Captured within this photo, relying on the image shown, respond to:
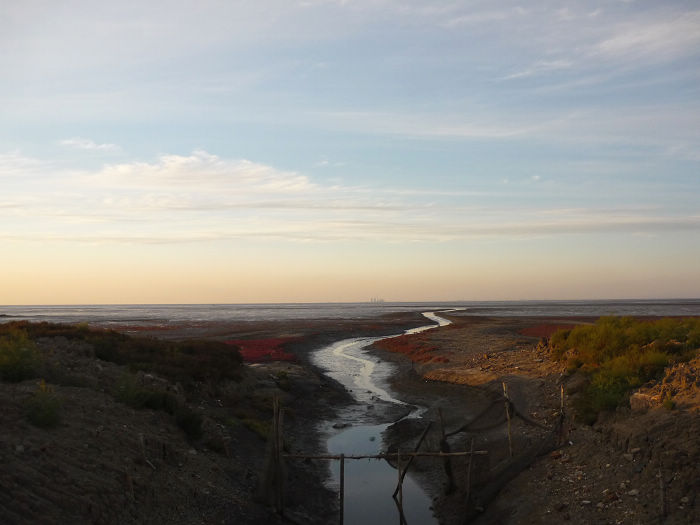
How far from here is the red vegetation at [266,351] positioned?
168 ft

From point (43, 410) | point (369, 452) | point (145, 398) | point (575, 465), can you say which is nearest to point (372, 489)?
point (369, 452)

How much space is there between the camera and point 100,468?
1428 centimetres

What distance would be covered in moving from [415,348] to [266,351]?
52.6ft

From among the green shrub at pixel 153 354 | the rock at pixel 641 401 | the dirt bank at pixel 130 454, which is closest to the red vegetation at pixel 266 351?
the green shrub at pixel 153 354

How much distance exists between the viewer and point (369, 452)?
78.7ft

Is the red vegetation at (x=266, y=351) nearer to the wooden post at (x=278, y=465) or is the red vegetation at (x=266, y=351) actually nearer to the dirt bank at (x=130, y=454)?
the dirt bank at (x=130, y=454)

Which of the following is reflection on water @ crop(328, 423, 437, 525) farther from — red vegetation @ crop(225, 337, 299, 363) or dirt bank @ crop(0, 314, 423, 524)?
red vegetation @ crop(225, 337, 299, 363)

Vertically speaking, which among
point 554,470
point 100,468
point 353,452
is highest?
point 100,468

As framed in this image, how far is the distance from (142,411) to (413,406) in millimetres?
17970

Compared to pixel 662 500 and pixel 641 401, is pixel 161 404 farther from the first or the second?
pixel 641 401

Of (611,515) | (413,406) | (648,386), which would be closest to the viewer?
(611,515)

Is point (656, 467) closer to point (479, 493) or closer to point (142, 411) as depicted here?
point (479, 493)

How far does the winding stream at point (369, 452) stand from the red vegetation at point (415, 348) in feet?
13.5

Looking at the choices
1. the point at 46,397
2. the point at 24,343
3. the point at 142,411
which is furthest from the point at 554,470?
the point at 24,343
